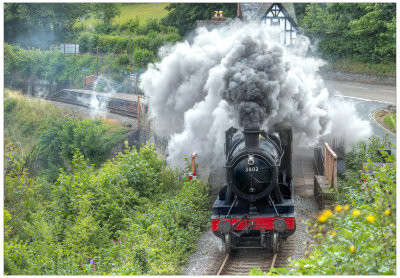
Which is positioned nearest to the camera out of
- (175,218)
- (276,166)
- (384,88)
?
(276,166)

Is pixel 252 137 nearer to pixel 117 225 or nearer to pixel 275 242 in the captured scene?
pixel 275 242

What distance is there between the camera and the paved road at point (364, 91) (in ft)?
91.4

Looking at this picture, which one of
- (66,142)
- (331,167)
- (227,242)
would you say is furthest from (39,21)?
(227,242)

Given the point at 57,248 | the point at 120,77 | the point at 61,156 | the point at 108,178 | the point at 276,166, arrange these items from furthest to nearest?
1. the point at 120,77
2. the point at 61,156
3. the point at 108,178
4. the point at 57,248
5. the point at 276,166

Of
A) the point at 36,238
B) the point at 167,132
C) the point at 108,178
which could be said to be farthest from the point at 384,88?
the point at 36,238

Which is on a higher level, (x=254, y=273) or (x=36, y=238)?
(x=254, y=273)

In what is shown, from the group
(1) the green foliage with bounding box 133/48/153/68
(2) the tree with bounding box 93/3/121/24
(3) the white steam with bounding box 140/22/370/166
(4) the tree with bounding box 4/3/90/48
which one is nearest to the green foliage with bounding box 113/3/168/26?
(2) the tree with bounding box 93/3/121/24

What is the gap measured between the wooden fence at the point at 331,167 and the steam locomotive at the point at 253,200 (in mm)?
3082

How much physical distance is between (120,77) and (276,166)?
92.0 feet

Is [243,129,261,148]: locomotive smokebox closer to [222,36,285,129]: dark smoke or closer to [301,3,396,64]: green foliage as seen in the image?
[222,36,285,129]: dark smoke

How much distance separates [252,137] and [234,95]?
1.16m

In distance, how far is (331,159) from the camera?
1449 cm

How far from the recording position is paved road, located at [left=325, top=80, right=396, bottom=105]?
91.4 feet

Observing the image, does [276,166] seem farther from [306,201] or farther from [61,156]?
[61,156]
